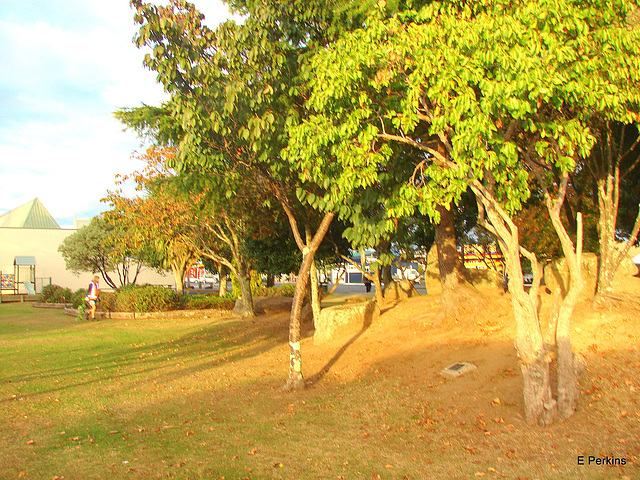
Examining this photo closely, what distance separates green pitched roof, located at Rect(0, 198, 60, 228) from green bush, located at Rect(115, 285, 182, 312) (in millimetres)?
37008

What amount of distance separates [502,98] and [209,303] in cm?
1836

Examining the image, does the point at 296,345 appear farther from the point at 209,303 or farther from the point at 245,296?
the point at 209,303

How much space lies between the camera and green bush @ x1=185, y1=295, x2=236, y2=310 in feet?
73.5

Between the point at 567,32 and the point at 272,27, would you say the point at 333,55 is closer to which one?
the point at 272,27

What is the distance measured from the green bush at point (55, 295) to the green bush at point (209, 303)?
11.2 meters

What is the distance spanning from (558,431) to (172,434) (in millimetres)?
4516

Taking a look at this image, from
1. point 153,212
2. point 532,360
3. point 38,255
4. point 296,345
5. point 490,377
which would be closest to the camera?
point 532,360

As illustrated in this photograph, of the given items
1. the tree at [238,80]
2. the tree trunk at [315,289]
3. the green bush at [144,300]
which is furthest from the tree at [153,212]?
the tree at [238,80]

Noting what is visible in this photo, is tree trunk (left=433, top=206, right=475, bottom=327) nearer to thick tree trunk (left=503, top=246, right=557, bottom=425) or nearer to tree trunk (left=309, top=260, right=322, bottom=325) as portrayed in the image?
tree trunk (left=309, top=260, right=322, bottom=325)

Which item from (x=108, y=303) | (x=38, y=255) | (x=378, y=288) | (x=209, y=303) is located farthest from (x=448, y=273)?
(x=38, y=255)

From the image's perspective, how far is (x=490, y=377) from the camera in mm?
8023

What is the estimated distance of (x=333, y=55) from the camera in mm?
7836

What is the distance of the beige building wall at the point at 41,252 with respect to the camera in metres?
45.3

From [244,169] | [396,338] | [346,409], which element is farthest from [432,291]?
[346,409]
